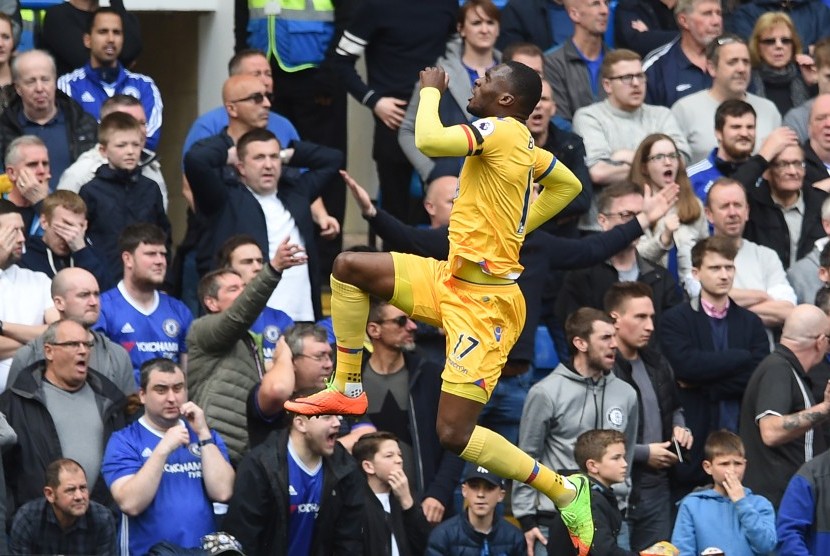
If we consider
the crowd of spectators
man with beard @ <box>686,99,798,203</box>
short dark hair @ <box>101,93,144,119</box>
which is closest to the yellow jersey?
the crowd of spectators

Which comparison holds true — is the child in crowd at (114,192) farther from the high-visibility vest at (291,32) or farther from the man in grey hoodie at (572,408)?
the man in grey hoodie at (572,408)

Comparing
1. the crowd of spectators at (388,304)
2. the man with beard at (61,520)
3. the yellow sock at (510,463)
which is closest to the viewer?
the yellow sock at (510,463)

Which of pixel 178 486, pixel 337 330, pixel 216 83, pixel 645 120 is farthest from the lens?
pixel 216 83

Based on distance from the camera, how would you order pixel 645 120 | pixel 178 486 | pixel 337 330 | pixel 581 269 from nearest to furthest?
pixel 337 330
pixel 178 486
pixel 581 269
pixel 645 120

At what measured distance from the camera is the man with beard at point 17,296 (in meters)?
10.6

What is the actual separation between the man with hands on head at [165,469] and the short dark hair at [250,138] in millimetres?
2195

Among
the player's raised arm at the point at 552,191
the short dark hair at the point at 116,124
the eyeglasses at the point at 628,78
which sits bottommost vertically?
the short dark hair at the point at 116,124

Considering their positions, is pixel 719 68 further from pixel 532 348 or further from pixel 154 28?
pixel 154 28

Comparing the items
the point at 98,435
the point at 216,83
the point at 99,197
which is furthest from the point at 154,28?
the point at 98,435

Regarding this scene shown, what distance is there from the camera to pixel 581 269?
12.0 meters

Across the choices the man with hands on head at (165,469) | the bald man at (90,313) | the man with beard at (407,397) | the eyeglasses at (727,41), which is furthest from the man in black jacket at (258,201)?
the eyeglasses at (727,41)

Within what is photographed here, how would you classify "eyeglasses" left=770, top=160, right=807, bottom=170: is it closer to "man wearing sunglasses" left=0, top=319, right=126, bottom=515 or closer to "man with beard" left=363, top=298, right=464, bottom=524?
"man with beard" left=363, top=298, right=464, bottom=524

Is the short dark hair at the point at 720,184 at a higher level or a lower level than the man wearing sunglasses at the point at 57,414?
higher

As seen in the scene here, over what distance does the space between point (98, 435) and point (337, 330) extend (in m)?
2.06
